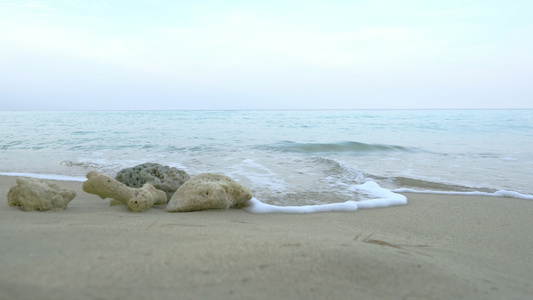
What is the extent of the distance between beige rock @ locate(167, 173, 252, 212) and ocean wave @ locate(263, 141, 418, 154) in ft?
20.4

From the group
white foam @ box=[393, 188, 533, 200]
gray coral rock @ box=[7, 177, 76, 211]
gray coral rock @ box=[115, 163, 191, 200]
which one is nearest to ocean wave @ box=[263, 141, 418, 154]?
white foam @ box=[393, 188, 533, 200]

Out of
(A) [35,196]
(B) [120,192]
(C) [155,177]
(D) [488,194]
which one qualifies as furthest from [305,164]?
(A) [35,196]

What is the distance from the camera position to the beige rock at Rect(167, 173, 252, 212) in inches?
119

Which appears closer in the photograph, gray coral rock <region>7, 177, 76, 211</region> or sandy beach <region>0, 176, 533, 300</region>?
sandy beach <region>0, 176, 533, 300</region>

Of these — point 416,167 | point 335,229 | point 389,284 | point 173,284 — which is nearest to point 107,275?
point 173,284

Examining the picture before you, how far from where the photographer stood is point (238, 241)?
5.07 ft

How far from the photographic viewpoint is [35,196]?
2.63 m

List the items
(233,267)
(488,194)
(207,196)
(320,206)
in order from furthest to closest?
(488,194)
(320,206)
(207,196)
(233,267)

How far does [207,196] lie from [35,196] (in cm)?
136

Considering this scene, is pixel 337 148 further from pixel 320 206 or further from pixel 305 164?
pixel 320 206

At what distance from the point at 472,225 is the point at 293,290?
7.71 feet

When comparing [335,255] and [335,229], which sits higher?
[335,255]

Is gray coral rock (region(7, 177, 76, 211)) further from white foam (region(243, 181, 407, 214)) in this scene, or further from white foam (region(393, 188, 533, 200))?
white foam (region(393, 188, 533, 200))

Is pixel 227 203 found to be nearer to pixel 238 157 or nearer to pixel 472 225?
pixel 472 225
